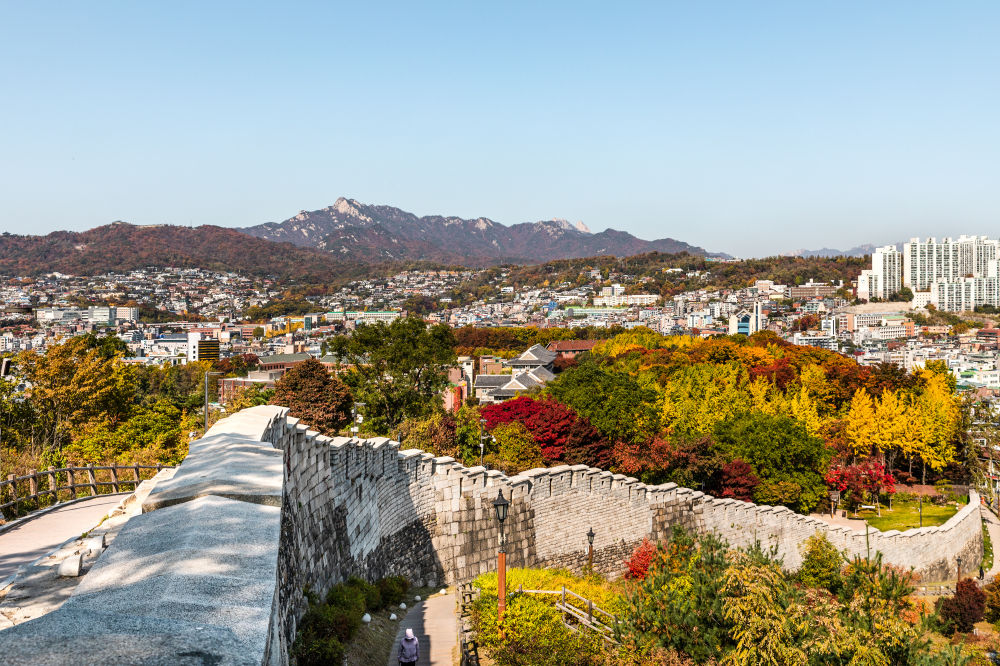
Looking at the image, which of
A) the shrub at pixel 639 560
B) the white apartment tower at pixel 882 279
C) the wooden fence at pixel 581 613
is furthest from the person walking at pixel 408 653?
the white apartment tower at pixel 882 279

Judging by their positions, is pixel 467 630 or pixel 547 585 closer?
pixel 467 630

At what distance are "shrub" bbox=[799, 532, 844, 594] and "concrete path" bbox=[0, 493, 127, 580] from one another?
55.4 ft

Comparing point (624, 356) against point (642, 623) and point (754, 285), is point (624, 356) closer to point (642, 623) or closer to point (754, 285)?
point (642, 623)

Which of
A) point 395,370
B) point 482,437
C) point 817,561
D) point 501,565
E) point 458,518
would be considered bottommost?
point 817,561

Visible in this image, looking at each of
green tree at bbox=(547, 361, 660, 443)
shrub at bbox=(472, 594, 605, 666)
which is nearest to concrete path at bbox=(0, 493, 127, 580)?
shrub at bbox=(472, 594, 605, 666)

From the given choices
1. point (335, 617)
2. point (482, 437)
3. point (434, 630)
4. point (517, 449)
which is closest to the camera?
point (335, 617)

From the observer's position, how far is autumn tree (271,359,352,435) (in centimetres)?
2778

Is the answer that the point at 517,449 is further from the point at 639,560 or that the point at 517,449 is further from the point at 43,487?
the point at 43,487

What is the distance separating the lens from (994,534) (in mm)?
31062

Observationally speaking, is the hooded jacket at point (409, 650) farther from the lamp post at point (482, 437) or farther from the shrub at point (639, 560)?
the lamp post at point (482, 437)

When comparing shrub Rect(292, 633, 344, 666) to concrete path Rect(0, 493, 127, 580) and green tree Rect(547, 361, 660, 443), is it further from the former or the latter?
green tree Rect(547, 361, 660, 443)

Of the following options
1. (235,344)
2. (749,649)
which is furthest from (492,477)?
(235,344)

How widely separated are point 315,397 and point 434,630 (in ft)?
65.3

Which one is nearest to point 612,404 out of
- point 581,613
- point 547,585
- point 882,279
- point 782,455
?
point 782,455
